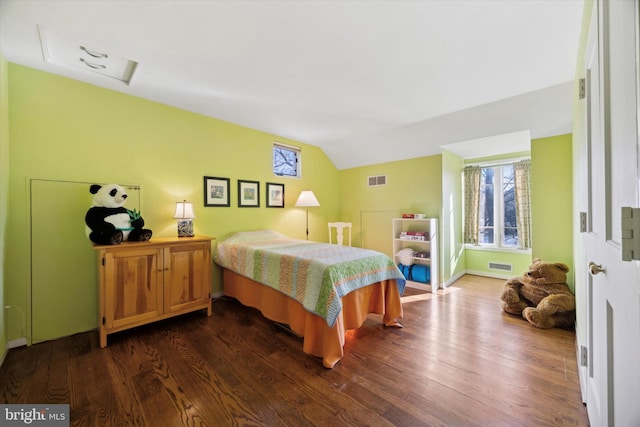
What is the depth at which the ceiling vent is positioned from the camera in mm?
1818

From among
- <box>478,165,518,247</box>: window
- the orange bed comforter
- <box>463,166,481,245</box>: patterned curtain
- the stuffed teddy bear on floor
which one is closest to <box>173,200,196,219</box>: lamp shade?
the orange bed comforter

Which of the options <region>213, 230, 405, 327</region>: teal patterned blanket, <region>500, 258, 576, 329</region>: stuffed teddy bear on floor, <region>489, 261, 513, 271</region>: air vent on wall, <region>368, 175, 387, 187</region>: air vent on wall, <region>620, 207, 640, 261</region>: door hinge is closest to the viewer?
<region>620, 207, 640, 261</region>: door hinge

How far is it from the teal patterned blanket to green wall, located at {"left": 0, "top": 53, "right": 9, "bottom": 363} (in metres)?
1.79

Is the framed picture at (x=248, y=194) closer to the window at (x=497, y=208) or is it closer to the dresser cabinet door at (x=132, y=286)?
the dresser cabinet door at (x=132, y=286)

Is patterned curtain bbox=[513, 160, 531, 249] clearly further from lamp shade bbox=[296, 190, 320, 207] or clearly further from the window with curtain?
lamp shade bbox=[296, 190, 320, 207]

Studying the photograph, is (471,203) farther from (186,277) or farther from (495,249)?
(186,277)

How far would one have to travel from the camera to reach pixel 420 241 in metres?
3.75

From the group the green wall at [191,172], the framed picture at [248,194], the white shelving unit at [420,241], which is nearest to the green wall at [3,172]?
the green wall at [191,172]

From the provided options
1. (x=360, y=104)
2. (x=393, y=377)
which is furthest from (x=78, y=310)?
(x=360, y=104)

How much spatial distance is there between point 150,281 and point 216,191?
1.39 m

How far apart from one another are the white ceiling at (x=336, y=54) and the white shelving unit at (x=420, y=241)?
1.50m

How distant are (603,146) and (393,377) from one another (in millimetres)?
1726

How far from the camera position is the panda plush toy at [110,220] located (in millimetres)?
2145

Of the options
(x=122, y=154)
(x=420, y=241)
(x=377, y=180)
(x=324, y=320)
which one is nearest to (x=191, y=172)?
(x=122, y=154)
